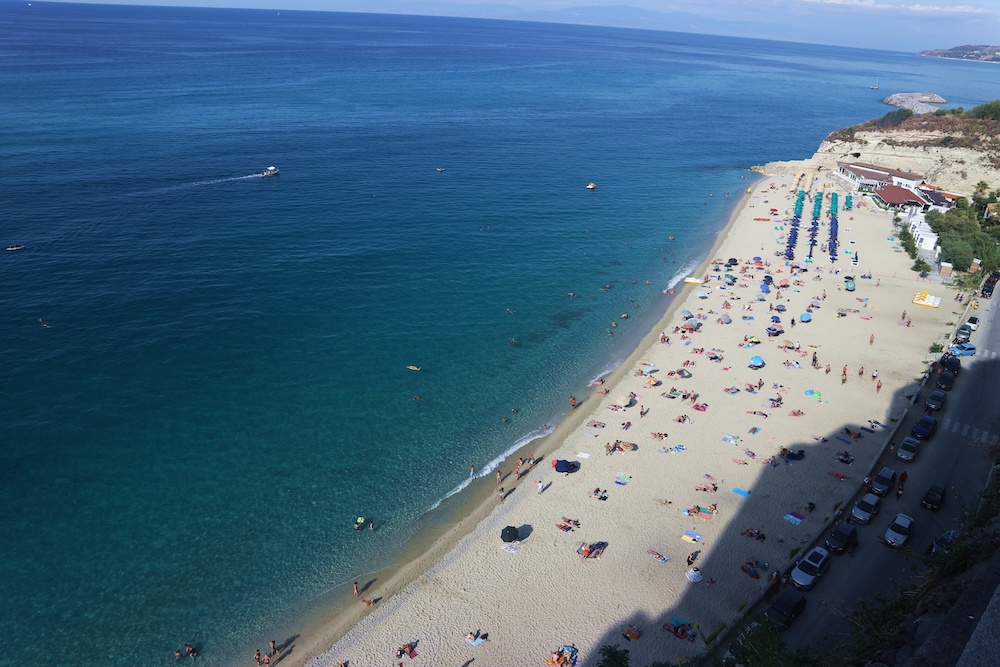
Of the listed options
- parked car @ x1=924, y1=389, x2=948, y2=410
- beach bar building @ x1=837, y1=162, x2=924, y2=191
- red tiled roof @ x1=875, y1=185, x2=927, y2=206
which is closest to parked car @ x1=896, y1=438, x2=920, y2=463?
parked car @ x1=924, y1=389, x2=948, y2=410

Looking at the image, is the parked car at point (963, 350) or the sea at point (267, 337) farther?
the parked car at point (963, 350)

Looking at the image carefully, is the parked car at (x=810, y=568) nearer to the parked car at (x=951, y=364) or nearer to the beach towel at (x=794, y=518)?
the beach towel at (x=794, y=518)

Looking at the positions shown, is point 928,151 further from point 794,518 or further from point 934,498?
point 794,518

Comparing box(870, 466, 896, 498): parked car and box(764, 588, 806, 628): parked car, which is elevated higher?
box(870, 466, 896, 498): parked car

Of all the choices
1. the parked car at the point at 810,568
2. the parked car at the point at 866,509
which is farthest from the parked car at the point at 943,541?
the parked car at the point at 810,568

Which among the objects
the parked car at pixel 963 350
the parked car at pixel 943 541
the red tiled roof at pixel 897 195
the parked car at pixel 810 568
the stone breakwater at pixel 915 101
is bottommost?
the parked car at pixel 810 568

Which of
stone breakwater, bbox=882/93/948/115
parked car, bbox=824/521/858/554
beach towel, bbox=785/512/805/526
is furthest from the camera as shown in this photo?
stone breakwater, bbox=882/93/948/115

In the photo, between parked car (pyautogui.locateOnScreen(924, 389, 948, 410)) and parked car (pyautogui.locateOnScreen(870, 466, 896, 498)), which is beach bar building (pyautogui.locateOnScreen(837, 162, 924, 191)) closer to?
parked car (pyautogui.locateOnScreen(924, 389, 948, 410))
